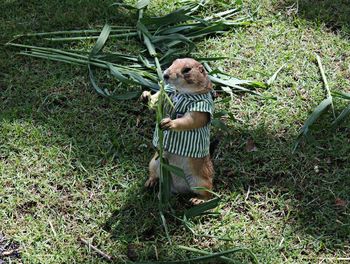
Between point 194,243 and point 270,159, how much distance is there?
79 cm

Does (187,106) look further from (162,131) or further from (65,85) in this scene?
(65,85)

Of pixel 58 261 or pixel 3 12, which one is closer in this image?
pixel 58 261

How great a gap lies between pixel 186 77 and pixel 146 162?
0.75m

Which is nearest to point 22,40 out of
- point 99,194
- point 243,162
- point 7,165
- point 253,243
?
point 7,165

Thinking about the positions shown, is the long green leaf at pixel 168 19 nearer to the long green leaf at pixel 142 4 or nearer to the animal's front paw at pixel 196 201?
the long green leaf at pixel 142 4

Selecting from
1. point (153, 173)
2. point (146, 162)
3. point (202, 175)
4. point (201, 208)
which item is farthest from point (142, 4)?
point (201, 208)

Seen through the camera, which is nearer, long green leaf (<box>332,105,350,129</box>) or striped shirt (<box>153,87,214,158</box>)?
striped shirt (<box>153,87,214,158</box>)

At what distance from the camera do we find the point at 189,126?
2.85 m

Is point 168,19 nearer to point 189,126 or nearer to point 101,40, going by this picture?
point 101,40

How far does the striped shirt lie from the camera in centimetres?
288

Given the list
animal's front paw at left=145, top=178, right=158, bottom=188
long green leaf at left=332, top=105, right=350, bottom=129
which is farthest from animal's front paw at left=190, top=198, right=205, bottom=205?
long green leaf at left=332, top=105, right=350, bottom=129

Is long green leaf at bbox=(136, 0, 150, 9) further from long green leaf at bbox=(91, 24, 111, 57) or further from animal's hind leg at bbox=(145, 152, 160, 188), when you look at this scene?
animal's hind leg at bbox=(145, 152, 160, 188)

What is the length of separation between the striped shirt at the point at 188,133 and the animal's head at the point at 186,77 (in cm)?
3

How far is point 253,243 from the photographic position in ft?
9.87
